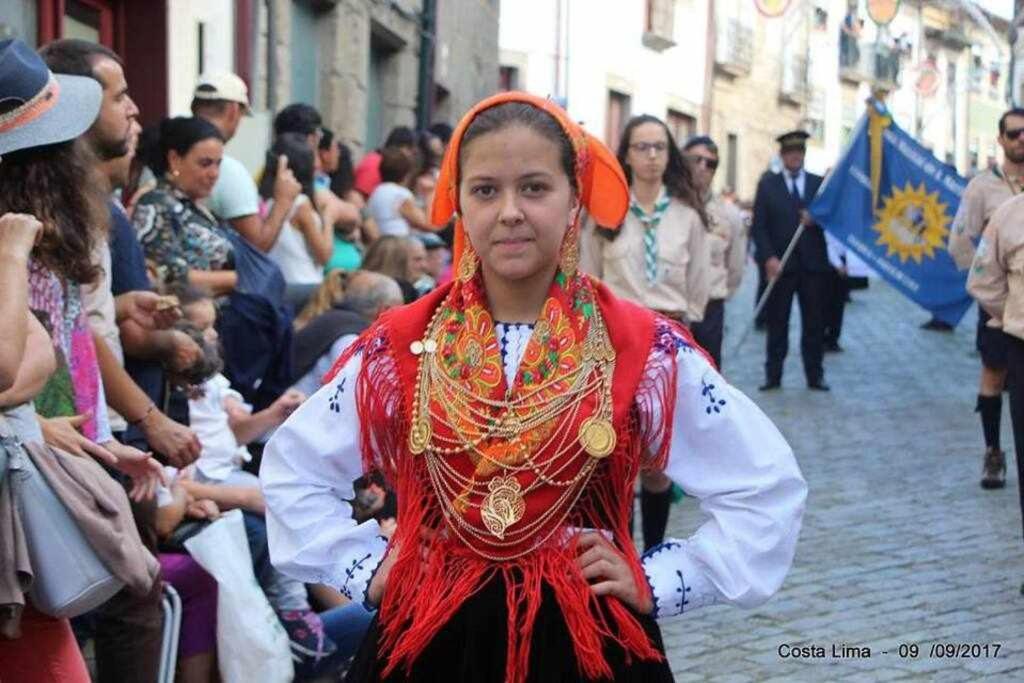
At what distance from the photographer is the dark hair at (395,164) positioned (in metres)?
11.9

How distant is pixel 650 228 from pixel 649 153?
1.13ft

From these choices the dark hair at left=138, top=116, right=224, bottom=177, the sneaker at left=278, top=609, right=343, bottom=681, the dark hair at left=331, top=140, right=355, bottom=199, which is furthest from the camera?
the dark hair at left=331, top=140, right=355, bottom=199

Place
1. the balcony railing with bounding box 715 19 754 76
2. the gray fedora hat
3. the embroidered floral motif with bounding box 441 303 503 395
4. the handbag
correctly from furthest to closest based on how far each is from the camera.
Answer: the balcony railing with bounding box 715 19 754 76, the gray fedora hat, the handbag, the embroidered floral motif with bounding box 441 303 503 395

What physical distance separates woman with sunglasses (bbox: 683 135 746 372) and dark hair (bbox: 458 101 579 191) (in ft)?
20.1

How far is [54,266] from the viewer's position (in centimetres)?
440

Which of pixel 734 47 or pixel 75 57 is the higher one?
pixel 75 57

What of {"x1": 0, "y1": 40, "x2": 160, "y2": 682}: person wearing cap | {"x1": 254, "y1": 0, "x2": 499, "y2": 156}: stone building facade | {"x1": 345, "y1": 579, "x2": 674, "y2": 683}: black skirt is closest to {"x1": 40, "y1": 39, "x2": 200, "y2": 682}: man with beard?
{"x1": 0, "y1": 40, "x2": 160, "y2": 682}: person wearing cap

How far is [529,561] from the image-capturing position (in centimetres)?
341

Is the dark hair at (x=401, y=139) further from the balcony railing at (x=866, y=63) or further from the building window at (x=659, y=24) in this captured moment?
the balcony railing at (x=866, y=63)

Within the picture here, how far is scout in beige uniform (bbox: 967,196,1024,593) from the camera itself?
762 cm

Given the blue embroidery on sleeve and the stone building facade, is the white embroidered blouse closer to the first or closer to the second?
the blue embroidery on sleeve

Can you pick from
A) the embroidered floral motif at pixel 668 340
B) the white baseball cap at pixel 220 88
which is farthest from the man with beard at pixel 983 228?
the embroidered floral motif at pixel 668 340

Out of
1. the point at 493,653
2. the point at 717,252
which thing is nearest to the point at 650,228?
the point at 717,252

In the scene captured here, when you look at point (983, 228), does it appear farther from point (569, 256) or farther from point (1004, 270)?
point (569, 256)
